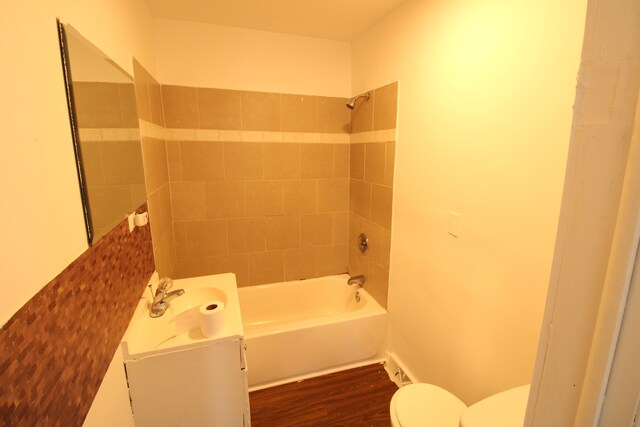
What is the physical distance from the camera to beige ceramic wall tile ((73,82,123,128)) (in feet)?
2.79

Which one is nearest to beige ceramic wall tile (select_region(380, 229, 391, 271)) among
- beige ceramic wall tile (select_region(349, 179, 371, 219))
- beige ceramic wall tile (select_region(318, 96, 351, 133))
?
beige ceramic wall tile (select_region(349, 179, 371, 219))

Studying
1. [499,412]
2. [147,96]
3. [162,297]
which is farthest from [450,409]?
[147,96]

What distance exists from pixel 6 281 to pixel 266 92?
209 cm

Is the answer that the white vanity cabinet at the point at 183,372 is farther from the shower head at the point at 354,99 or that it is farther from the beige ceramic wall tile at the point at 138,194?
the shower head at the point at 354,99

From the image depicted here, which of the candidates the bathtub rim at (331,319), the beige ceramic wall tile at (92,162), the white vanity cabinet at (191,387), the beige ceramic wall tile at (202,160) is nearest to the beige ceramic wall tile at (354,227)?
the bathtub rim at (331,319)

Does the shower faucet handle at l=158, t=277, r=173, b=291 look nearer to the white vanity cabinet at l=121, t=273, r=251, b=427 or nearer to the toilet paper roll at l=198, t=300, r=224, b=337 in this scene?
the white vanity cabinet at l=121, t=273, r=251, b=427

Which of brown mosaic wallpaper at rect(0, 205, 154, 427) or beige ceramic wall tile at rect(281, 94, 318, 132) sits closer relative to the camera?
brown mosaic wallpaper at rect(0, 205, 154, 427)

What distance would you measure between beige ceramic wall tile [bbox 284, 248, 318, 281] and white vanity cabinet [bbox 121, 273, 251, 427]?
1.28 meters

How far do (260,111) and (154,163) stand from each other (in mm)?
908

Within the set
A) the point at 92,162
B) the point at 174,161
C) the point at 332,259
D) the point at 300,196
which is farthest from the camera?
A: the point at 332,259

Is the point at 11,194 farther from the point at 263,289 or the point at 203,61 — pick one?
the point at 263,289

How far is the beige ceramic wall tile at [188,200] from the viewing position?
227 cm

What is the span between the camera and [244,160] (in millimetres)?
2377

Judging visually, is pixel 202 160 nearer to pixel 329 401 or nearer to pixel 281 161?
pixel 281 161
